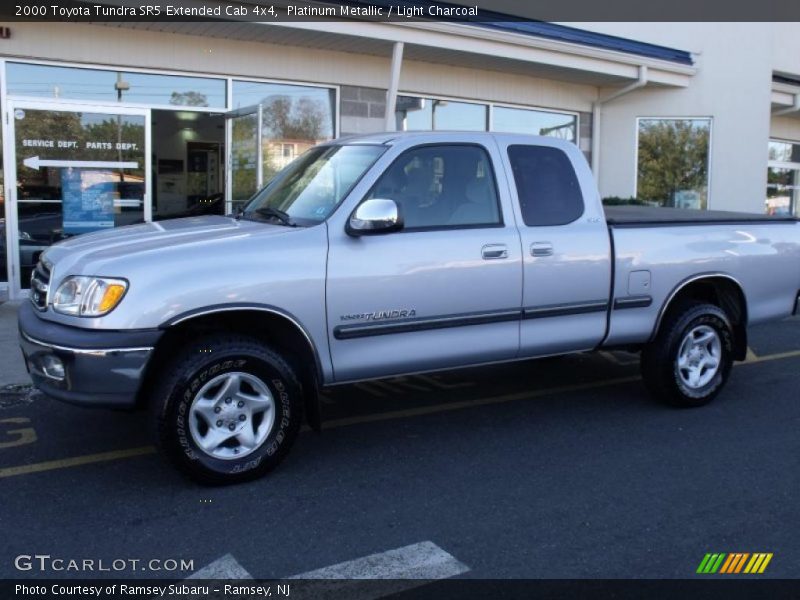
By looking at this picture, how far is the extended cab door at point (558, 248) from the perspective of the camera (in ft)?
18.0

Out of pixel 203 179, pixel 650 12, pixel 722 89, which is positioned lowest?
pixel 203 179

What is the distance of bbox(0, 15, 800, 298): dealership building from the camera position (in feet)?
32.7

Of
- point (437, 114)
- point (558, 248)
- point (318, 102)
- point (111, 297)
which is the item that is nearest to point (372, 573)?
point (111, 297)

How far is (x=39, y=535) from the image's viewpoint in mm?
3998

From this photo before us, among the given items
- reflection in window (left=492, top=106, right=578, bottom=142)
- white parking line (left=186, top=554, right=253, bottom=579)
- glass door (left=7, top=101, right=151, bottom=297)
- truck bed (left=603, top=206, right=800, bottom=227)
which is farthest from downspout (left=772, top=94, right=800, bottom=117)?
white parking line (left=186, top=554, right=253, bottom=579)

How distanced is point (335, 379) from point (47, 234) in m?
6.74

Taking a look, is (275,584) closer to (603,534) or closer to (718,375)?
(603,534)

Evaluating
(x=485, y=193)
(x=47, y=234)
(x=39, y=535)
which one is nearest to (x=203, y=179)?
(x=47, y=234)

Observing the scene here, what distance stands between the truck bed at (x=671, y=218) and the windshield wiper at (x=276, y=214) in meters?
2.31

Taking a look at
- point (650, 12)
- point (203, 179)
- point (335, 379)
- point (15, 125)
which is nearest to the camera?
point (335, 379)

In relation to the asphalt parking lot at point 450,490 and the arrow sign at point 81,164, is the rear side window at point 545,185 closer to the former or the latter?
the asphalt parking lot at point 450,490

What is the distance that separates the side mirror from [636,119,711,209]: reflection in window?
11.3m

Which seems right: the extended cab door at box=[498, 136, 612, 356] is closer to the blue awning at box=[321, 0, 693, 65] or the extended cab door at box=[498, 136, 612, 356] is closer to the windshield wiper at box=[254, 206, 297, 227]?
the windshield wiper at box=[254, 206, 297, 227]

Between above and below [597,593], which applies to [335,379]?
above
